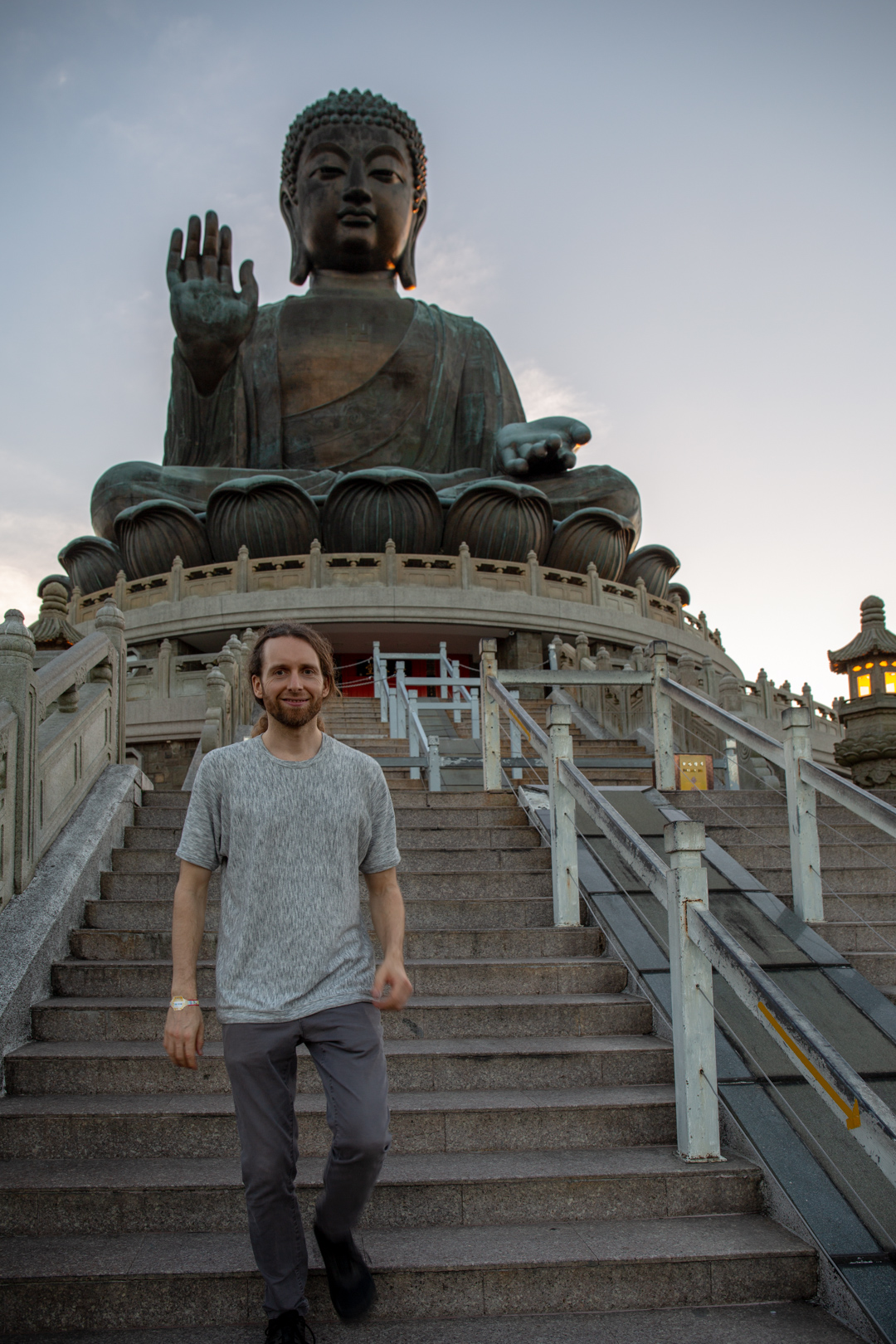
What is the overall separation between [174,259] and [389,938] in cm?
2048

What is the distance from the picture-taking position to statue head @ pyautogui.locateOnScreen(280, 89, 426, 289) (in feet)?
77.5

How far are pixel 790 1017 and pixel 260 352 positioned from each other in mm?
22927

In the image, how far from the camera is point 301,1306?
2.35 metres

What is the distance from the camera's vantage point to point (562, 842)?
4.71m

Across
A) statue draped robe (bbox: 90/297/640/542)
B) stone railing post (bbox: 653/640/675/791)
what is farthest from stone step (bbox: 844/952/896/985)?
statue draped robe (bbox: 90/297/640/542)

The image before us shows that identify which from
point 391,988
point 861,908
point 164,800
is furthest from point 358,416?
point 391,988

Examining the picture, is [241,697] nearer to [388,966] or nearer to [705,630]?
[388,966]

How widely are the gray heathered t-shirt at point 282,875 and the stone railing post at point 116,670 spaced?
3872 mm

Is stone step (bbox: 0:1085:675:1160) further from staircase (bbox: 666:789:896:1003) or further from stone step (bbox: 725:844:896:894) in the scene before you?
stone step (bbox: 725:844:896:894)

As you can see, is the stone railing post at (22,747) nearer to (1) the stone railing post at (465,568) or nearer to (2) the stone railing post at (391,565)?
(2) the stone railing post at (391,565)

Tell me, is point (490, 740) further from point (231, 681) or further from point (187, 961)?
point (187, 961)

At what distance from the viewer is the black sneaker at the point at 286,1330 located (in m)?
2.31

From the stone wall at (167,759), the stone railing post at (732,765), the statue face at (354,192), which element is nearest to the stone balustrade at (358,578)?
the stone wall at (167,759)

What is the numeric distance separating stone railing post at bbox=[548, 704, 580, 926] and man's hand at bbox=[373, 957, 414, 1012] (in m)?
2.33
